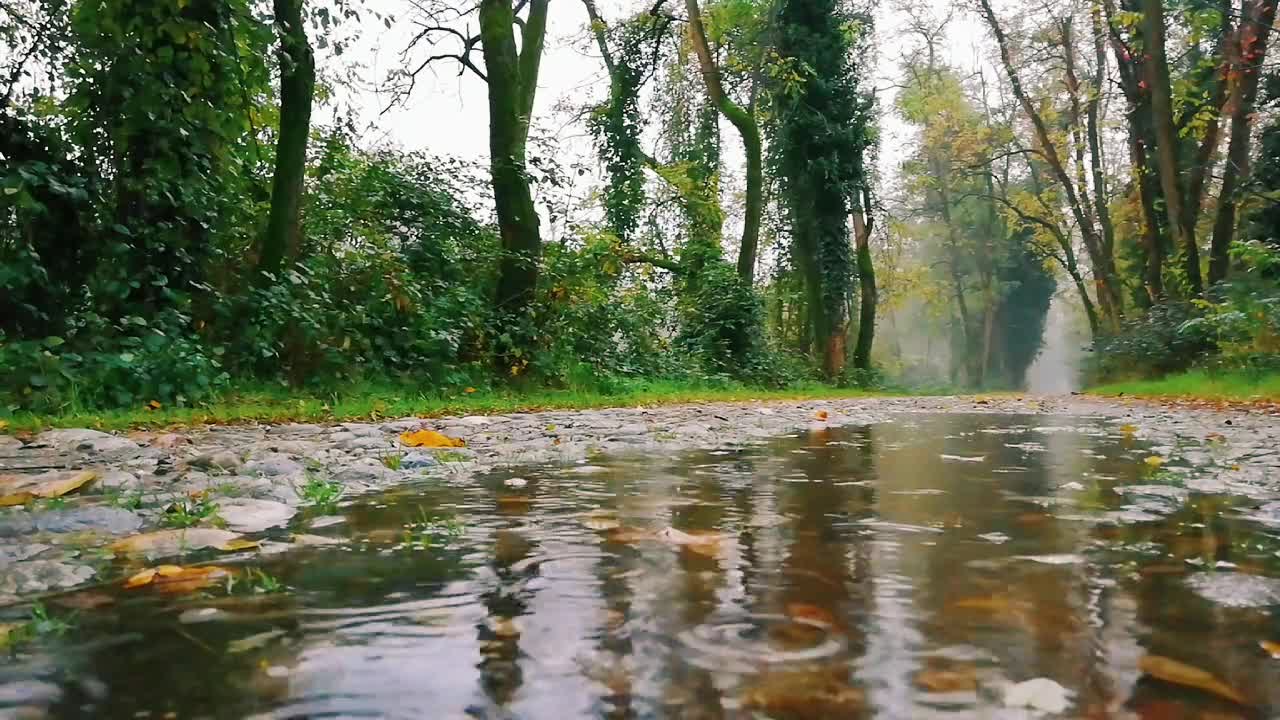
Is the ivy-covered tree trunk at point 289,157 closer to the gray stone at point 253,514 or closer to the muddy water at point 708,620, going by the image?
the gray stone at point 253,514

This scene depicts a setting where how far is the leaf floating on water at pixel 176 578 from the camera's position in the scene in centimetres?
180

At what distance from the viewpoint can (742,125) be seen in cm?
2003

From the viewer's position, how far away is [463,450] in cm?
468

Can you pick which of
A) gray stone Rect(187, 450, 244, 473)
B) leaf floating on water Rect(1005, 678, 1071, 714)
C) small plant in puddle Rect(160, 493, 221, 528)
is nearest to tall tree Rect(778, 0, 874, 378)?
gray stone Rect(187, 450, 244, 473)

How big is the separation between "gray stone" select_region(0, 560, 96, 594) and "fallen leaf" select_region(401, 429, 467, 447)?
9.26 ft

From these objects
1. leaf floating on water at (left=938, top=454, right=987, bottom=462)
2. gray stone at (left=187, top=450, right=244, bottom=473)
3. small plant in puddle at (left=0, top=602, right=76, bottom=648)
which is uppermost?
gray stone at (left=187, top=450, right=244, bottom=473)

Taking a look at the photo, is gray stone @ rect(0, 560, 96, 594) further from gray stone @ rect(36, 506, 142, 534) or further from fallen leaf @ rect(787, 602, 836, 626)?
fallen leaf @ rect(787, 602, 836, 626)


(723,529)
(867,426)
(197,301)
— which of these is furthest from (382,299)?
(723,529)

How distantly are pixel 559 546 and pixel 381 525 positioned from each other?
2.15ft

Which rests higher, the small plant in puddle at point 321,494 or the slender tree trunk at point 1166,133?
the slender tree trunk at point 1166,133

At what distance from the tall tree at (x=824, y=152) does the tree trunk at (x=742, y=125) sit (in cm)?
152

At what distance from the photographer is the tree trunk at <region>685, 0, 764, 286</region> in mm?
19484

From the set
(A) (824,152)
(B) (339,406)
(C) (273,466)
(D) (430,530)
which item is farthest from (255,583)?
(A) (824,152)

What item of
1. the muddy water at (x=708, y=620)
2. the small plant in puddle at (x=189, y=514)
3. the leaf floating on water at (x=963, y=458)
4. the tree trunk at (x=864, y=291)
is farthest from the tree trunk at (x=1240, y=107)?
the small plant in puddle at (x=189, y=514)
